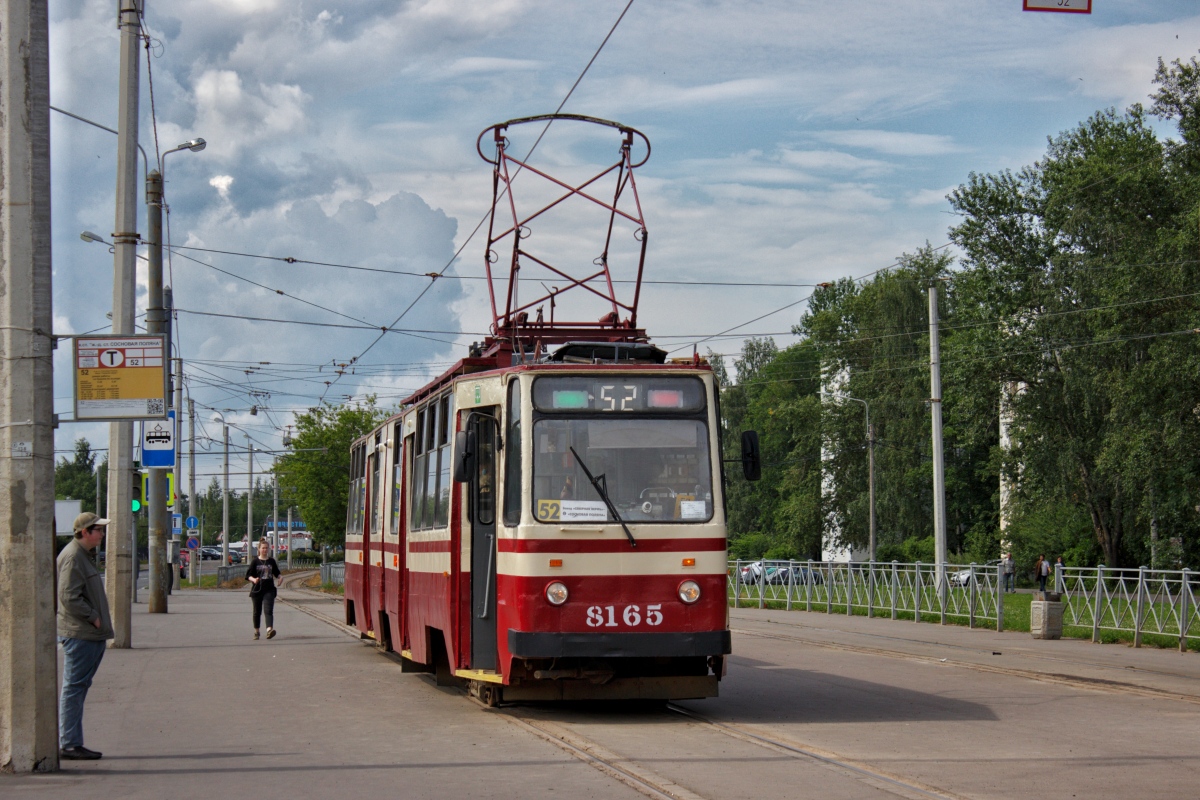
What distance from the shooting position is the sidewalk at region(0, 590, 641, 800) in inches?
335

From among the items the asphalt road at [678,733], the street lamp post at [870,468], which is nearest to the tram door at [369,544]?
the asphalt road at [678,733]

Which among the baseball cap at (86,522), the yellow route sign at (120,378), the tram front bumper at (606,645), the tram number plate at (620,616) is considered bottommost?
the tram front bumper at (606,645)

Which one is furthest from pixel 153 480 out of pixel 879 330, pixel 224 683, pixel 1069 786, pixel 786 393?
pixel 786 393

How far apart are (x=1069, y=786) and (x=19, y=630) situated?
260 inches

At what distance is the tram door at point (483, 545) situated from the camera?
39.3 feet

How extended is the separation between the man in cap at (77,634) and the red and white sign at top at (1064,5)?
7.85m

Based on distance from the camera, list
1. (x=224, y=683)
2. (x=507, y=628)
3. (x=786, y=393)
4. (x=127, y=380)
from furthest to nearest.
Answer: (x=786, y=393)
(x=224, y=683)
(x=507, y=628)
(x=127, y=380)

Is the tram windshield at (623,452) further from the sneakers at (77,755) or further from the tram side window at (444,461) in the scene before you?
the sneakers at (77,755)

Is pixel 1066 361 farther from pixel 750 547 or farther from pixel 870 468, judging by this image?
pixel 750 547

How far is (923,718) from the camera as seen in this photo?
39.3ft

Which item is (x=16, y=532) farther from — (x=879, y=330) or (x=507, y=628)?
(x=879, y=330)

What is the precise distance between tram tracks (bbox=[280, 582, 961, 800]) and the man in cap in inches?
131

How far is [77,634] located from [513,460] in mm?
3752

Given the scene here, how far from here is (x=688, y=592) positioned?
451 inches
